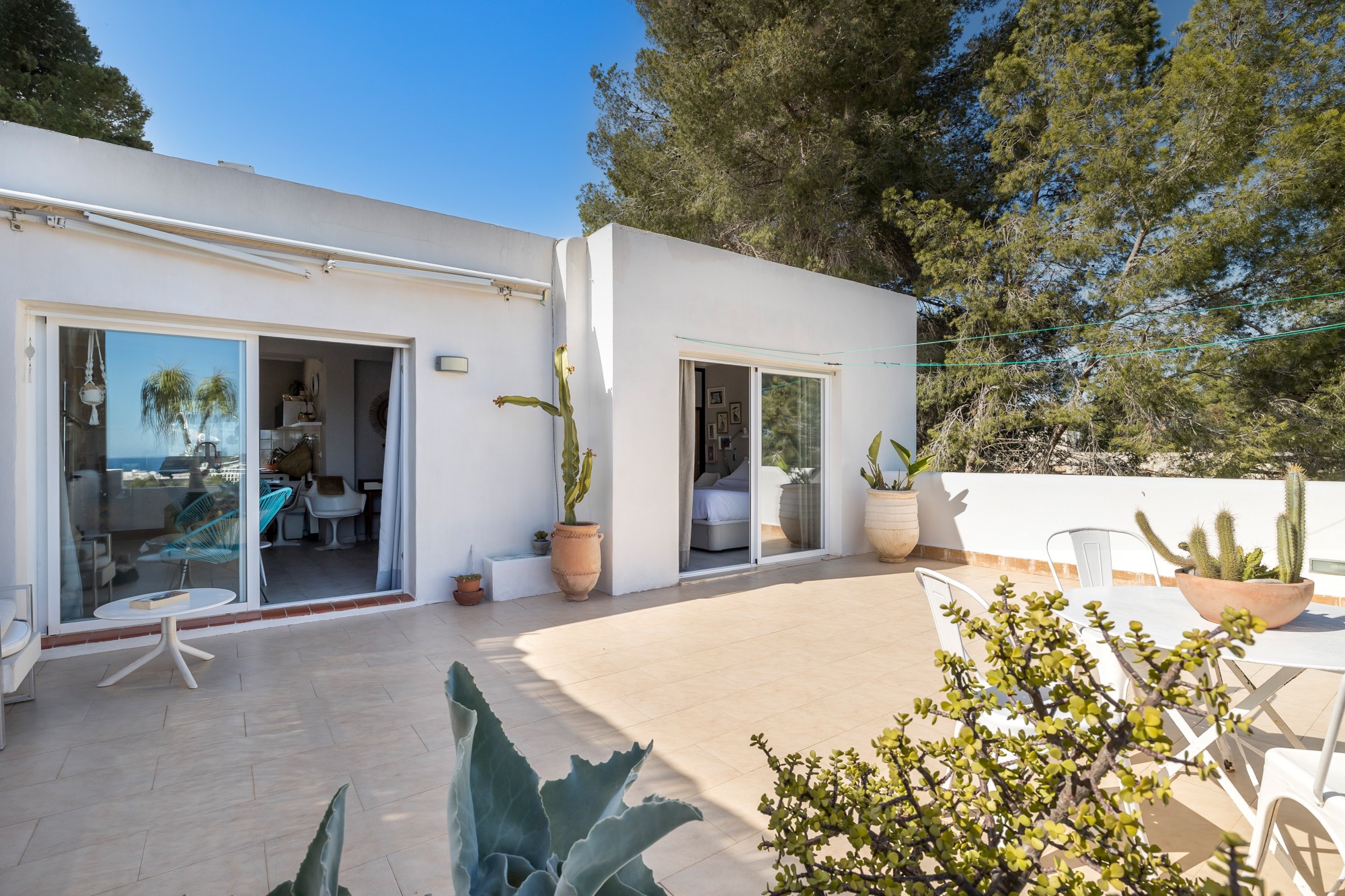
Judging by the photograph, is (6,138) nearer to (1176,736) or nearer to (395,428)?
(395,428)

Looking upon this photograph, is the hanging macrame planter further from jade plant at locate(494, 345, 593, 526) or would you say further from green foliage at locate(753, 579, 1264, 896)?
green foliage at locate(753, 579, 1264, 896)

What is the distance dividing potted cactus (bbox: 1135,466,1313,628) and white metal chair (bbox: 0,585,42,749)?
454 centimetres

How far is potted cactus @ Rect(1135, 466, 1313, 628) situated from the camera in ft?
7.17

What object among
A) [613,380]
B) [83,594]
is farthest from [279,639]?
[613,380]

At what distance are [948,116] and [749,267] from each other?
5.05 meters

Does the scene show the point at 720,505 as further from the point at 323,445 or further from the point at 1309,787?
the point at 1309,787

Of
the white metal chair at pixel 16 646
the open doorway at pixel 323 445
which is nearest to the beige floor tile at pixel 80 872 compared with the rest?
the white metal chair at pixel 16 646

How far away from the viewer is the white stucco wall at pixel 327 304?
12.9 feet

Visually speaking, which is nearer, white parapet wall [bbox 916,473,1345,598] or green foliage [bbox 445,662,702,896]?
green foliage [bbox 445,662,702,896]

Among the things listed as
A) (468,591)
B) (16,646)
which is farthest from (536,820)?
(468,591)

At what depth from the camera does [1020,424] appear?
29.1 ft

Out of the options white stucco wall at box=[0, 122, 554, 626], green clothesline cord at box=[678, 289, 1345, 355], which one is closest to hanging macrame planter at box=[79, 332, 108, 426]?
white stucco wall at box=[0, 122, 554, 626]

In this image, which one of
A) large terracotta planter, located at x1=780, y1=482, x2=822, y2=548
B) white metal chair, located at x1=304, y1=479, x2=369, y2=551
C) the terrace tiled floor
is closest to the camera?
the terrace tiled floor

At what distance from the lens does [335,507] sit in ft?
25.6
